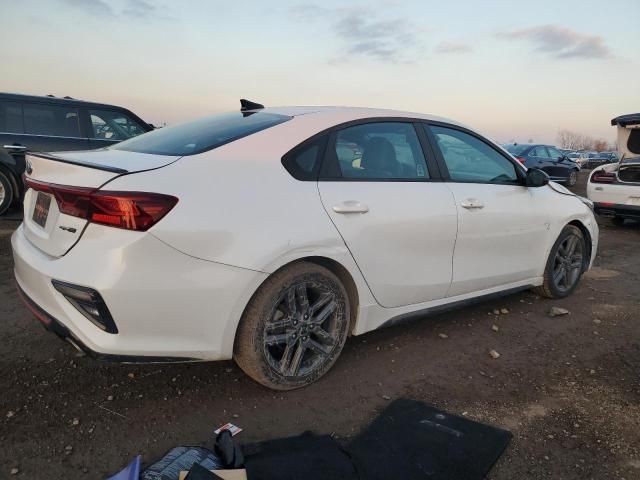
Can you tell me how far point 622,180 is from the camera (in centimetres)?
851

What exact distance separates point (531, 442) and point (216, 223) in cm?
187

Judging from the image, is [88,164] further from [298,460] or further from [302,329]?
[298,460]

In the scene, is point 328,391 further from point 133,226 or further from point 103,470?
point 133,226

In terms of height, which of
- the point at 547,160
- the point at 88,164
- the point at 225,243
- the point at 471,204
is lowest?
the point at 225,243

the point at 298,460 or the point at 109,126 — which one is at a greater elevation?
the point at 109,126

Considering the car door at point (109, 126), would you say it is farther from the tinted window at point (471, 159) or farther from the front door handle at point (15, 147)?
the tinted window at point (471, 159)

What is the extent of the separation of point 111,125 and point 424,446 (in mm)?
7307

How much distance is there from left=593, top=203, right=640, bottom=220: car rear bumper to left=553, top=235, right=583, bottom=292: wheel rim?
14.6 feet

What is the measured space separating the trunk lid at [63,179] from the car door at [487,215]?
2007 millimetres

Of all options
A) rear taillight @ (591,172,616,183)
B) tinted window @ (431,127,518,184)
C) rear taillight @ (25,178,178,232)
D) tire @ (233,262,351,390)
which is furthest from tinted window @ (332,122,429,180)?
rear taillight @ (591,172,616,183)

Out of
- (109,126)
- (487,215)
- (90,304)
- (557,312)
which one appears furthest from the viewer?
(109,126)

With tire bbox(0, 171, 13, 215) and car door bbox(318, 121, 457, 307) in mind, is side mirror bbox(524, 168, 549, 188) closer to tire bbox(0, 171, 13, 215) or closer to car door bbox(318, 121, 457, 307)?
car door bbox(318, 121, 457, 307)

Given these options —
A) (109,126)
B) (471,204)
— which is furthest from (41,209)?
(109,126)

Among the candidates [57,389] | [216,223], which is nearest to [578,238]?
[216,223]
